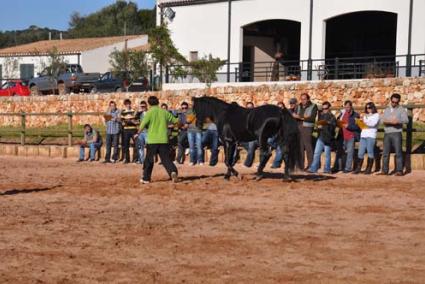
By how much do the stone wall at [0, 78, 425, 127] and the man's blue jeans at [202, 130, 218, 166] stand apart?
19.5ft

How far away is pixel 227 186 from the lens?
1367 cm

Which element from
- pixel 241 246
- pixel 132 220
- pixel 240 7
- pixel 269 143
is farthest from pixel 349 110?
pixel 240 7

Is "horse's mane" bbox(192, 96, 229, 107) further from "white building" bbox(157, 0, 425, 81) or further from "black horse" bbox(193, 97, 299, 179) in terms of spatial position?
"white building" bbox(157, 0, 425, 81)

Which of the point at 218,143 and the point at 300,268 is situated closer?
the point at 300,268

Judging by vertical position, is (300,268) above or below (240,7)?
below

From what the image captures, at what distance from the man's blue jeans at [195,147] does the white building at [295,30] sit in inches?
390

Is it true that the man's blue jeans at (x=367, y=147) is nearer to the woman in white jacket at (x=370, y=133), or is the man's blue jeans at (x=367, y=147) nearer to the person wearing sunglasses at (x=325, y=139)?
the woman in white jacket at (x=370, y=133)

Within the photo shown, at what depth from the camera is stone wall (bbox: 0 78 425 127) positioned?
21.9m

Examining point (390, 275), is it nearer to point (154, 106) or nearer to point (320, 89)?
point (154, 106)

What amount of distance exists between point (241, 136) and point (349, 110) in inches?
120

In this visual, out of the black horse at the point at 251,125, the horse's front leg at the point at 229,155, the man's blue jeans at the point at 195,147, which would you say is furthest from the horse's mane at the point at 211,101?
the man's blue jeans at the point at 195,147

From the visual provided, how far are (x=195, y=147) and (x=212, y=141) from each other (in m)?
0.51

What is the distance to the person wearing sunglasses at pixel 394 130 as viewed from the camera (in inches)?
599

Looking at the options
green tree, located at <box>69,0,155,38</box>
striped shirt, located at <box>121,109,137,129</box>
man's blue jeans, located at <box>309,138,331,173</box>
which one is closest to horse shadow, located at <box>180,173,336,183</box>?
man's blue jeans, located at <box>309,138,331,173</box>
